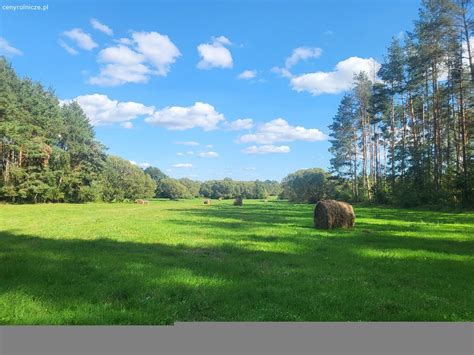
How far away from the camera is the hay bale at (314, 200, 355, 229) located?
2089cm

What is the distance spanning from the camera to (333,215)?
21.0m

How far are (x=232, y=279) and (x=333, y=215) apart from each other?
13.1m

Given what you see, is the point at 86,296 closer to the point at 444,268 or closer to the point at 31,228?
the point at 444,268

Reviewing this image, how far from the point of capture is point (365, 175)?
70.5 metres

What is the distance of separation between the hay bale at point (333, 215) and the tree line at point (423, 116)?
19.5 meters

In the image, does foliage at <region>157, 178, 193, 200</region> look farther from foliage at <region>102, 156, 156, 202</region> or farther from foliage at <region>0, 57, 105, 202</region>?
foliage at <region>0, 57, 105, 202</region>

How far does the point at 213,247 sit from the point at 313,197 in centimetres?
7660

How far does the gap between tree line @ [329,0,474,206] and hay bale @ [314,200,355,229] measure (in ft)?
64.1

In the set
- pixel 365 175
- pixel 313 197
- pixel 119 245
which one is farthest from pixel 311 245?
pixel 313 197

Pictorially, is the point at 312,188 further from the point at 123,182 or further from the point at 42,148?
the point at 42,148

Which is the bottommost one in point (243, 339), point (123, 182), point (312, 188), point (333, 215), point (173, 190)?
point (243, 339)

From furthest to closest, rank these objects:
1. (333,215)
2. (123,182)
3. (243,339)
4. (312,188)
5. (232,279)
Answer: (312,188) < (123,182) < (333,215) < (232,279) < (243,339)

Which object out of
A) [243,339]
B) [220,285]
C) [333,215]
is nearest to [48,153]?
[333,215]

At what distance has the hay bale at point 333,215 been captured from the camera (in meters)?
20.9
